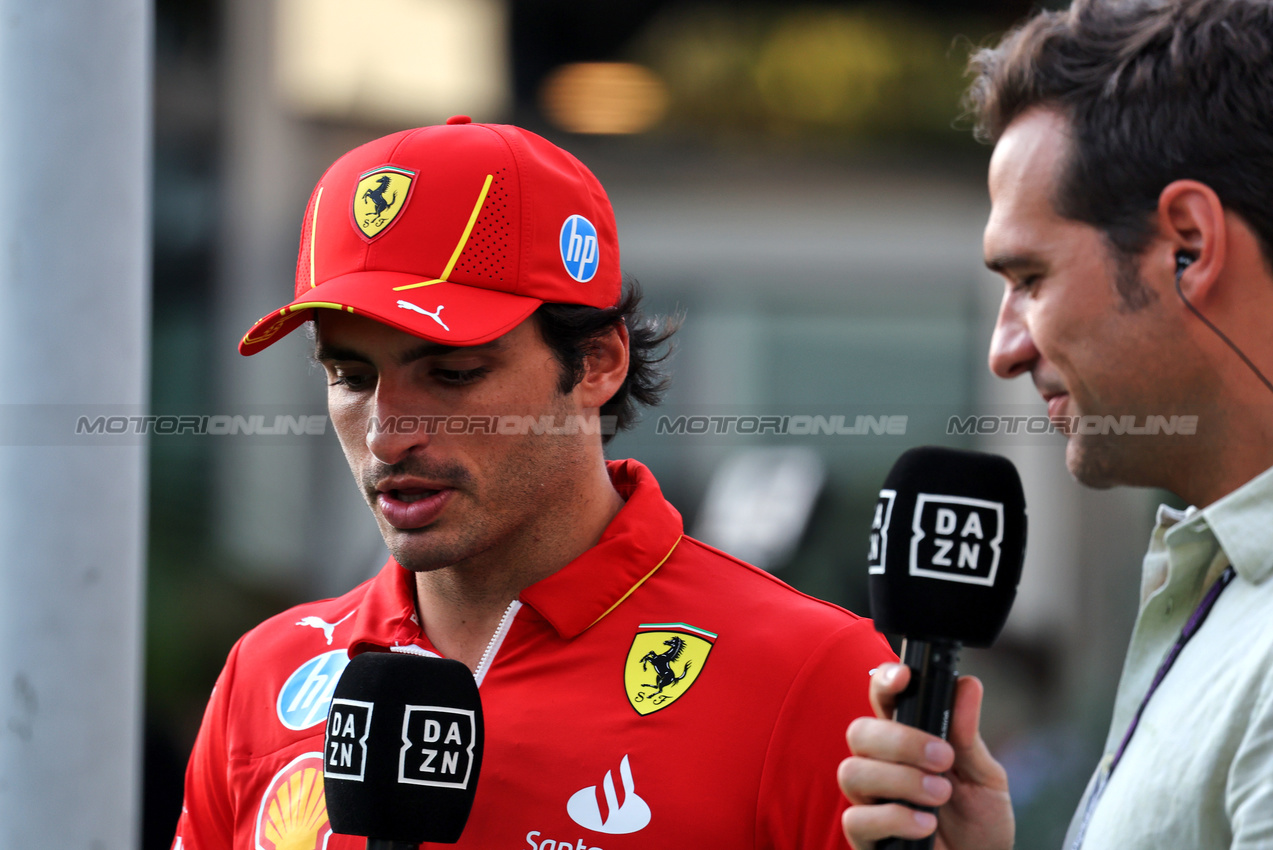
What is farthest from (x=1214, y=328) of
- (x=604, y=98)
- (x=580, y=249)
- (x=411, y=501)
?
(x=604, y=98)

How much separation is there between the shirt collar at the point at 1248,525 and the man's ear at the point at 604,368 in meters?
1.03

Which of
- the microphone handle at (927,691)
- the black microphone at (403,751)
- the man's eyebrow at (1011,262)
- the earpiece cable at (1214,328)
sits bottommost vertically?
the black microphone at (403,751)

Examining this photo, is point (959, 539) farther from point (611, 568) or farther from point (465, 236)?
point (465, 236)

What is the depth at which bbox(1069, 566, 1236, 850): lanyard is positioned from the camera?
1.40 metres

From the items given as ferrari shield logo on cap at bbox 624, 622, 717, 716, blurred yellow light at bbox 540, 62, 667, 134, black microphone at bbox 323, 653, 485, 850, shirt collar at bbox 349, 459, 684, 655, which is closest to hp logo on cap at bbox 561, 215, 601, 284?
shirt collar at bbox 349, 459, 684, 655

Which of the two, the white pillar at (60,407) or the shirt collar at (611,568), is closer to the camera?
the white pillar at (60,407)

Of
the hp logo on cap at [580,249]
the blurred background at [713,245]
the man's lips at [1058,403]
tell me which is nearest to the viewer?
the man's lips at [1058,403]

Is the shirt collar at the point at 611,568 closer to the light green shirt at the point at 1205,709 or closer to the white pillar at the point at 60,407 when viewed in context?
the white pillar at the point at 60,407

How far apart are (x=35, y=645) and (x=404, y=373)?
64 centimetres

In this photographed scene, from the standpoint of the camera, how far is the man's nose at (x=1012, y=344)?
150cm

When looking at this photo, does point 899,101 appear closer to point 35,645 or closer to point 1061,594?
point 1061,594

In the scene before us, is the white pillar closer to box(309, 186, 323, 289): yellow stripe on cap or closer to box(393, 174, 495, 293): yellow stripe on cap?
box(309, 186, 323, 289): yellow stripe on cap

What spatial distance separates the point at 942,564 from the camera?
1.39 metres

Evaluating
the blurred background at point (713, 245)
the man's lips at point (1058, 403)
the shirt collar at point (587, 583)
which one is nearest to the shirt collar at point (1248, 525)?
the man's lips at point (1058, 403)
